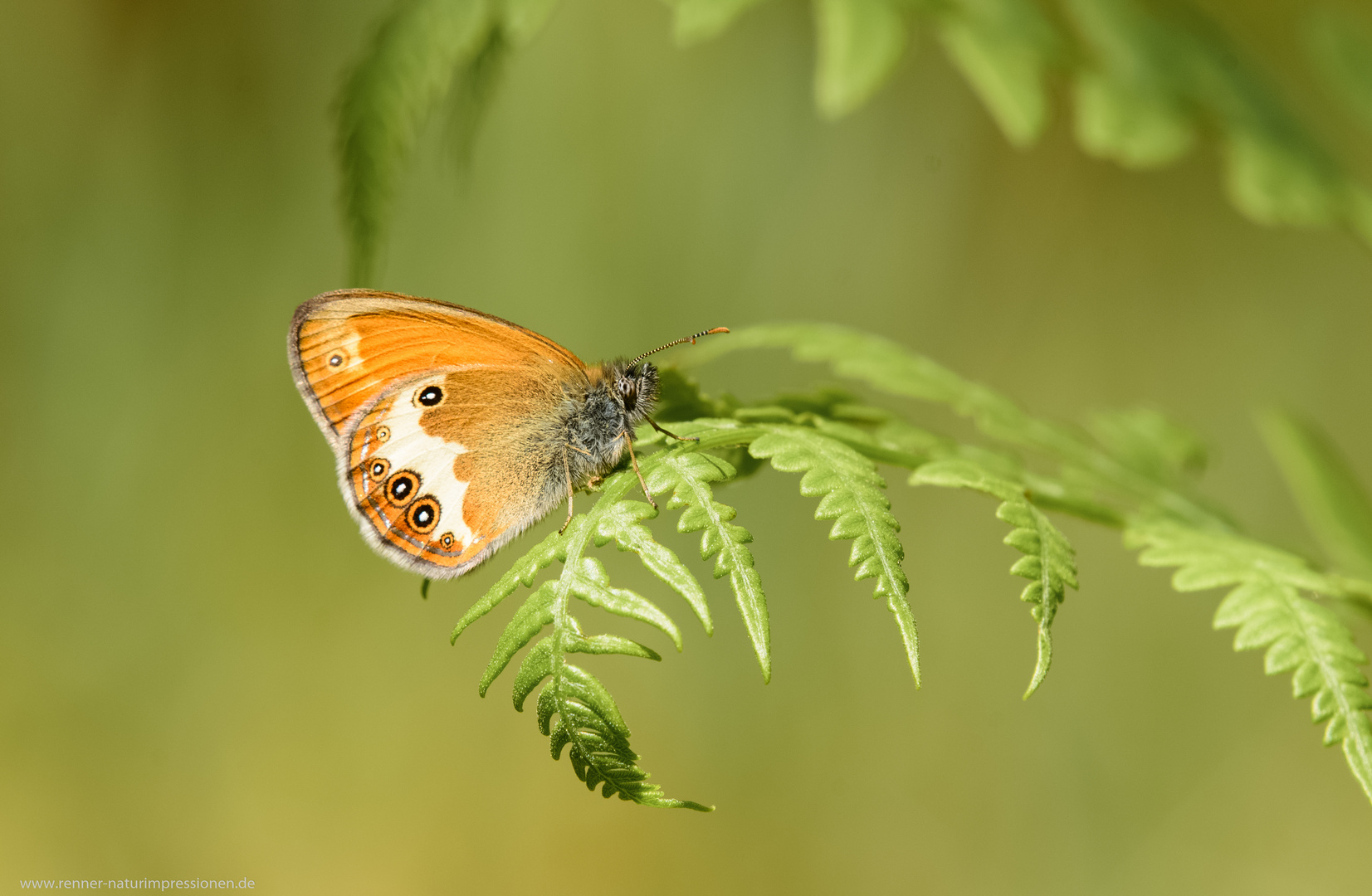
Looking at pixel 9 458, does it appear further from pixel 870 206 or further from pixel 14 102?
pixel 870 206

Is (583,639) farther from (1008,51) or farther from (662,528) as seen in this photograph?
(662,528)

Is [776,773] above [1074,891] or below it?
above

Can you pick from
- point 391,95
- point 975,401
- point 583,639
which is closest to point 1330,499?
point 975,401

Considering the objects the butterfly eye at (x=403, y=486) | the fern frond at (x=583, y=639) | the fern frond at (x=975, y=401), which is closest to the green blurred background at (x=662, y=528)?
the fern frond at (x=975, y=401)

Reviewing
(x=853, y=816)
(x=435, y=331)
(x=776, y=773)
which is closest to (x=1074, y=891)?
(x=853, y=816)

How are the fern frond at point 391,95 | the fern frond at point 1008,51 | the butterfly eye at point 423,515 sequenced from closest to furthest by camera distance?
the fern frond at point 391,95 < the butterfly eye at point 423,515 < the fern frond at point 1008,51

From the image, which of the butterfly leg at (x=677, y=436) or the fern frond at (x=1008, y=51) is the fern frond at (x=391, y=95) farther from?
the fern frond at (x=1008, y=51)
